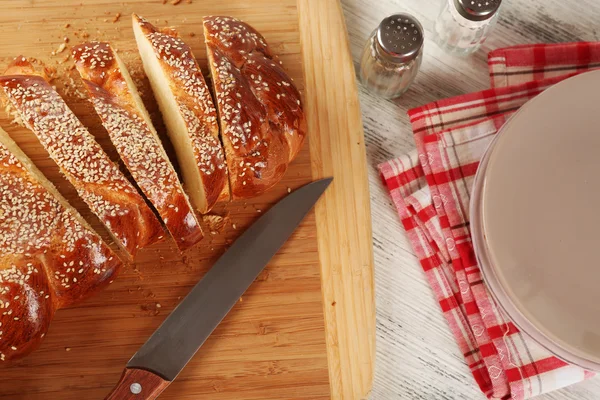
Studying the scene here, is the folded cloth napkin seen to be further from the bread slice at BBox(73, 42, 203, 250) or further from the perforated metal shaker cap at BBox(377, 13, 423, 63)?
the bread slice at BBox(73, 42, 203, 250)

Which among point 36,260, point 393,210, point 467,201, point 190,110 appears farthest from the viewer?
point 393,210

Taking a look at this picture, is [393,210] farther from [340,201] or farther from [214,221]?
[214,221]

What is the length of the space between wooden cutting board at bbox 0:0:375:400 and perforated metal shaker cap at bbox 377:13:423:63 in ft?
0.91

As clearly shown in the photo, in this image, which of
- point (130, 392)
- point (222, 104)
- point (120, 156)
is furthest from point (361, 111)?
point (130, 392)

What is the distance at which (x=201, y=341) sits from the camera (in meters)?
2.14

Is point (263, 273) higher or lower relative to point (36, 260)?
lower

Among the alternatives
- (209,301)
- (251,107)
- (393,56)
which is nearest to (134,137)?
(251,107)

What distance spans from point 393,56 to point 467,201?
628mm

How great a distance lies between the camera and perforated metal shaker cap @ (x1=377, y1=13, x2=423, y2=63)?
6.98 feet

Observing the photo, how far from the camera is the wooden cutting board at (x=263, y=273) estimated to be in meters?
2.22

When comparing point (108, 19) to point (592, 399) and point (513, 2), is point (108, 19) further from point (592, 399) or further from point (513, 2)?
point (592, 399)

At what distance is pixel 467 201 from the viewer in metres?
2.26

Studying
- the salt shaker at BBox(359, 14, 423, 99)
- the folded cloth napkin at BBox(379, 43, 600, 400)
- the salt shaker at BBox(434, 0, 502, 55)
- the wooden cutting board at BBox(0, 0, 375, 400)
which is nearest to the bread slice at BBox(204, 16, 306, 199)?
the wooden cutting board at BBox(0, 0, 375, 400)

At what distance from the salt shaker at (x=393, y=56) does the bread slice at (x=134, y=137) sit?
2.91ft
